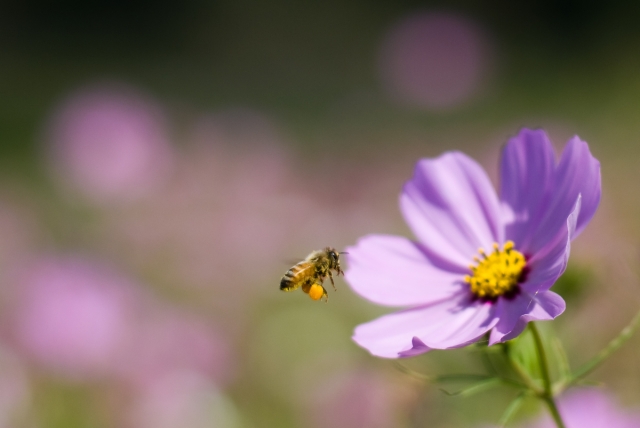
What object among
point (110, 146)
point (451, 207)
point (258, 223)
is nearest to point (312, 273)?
point (451, 207)

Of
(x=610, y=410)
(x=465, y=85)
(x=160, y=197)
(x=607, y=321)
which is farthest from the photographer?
(x=465, y=85)

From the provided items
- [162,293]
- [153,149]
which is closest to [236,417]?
[162,293]

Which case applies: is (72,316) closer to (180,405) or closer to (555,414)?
(180,405)

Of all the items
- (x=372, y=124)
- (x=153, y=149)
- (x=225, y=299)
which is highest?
(x=372, y=124)

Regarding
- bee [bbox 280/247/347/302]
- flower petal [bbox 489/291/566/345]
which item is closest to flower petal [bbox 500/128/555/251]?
flower petal [bbox 489/291/566/345]

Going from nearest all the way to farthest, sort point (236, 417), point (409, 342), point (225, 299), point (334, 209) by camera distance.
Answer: point (409, 342)
point (236, 417)
point (225, 299)
point (334, 209)

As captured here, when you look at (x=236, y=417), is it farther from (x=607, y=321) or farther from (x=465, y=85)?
(x=465, y=85)

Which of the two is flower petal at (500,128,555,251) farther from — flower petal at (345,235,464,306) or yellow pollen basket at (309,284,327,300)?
yellow pollen basket at (309,284,327,300)
